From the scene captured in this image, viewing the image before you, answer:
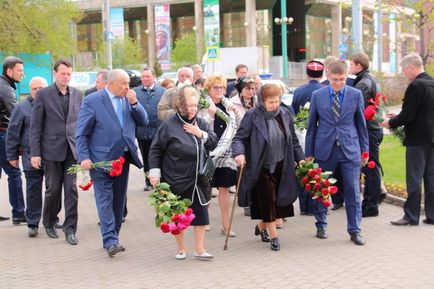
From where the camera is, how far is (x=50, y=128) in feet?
27.7

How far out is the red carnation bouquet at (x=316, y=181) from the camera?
305 inches

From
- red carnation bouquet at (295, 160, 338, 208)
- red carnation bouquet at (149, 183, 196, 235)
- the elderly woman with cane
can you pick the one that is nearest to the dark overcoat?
the elderly woman with cane

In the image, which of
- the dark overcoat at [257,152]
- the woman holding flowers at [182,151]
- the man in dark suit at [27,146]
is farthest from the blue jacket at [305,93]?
the man in dark suit at [27,146]

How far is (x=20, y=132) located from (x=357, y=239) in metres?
4.49

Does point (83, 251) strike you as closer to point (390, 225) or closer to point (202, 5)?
point (390, 225)

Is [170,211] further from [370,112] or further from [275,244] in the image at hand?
[370,112]

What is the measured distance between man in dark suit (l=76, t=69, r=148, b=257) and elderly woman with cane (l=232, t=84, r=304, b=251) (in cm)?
123

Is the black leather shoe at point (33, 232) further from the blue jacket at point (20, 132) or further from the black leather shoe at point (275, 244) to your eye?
→ the black leather shoe at point (275, 244)

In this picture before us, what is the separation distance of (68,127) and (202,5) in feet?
206

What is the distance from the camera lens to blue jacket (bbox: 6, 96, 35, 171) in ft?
30.1

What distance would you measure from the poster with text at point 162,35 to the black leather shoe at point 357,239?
58716mm

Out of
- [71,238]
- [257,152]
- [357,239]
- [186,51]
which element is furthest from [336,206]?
[186,51]

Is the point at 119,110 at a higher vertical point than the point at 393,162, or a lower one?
higher

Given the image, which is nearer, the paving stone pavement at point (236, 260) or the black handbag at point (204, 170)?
the paving stone pavement at point (236, 260)
